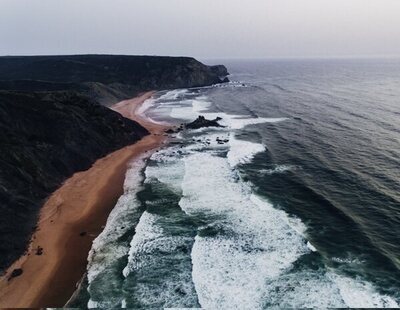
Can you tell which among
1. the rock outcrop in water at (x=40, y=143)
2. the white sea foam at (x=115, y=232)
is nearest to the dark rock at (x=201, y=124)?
the rock outcrop in water at (x=40, y=143)

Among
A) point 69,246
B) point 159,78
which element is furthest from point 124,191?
point 159,78

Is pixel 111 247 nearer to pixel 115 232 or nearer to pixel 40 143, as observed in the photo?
pixel 115 232

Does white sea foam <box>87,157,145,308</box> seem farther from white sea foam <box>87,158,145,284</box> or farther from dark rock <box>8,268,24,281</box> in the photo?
dark rock <box>8,268,24,281</box>

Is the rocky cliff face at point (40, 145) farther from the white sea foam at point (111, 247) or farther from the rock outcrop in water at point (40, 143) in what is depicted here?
the white sea foam at point (111, 247)

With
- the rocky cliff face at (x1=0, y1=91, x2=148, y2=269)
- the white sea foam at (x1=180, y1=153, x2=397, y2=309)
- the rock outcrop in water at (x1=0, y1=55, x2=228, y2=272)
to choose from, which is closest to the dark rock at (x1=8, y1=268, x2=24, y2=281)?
the rock outcrop in water at (x1=0, y1=55, x2=228, y2=272)

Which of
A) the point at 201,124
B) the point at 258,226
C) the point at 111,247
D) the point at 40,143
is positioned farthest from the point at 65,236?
the point at 201,124

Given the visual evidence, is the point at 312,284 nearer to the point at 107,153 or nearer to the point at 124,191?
the point at 124,191

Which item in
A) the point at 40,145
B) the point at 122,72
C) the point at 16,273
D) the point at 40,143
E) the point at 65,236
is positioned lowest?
the point at 65,236
